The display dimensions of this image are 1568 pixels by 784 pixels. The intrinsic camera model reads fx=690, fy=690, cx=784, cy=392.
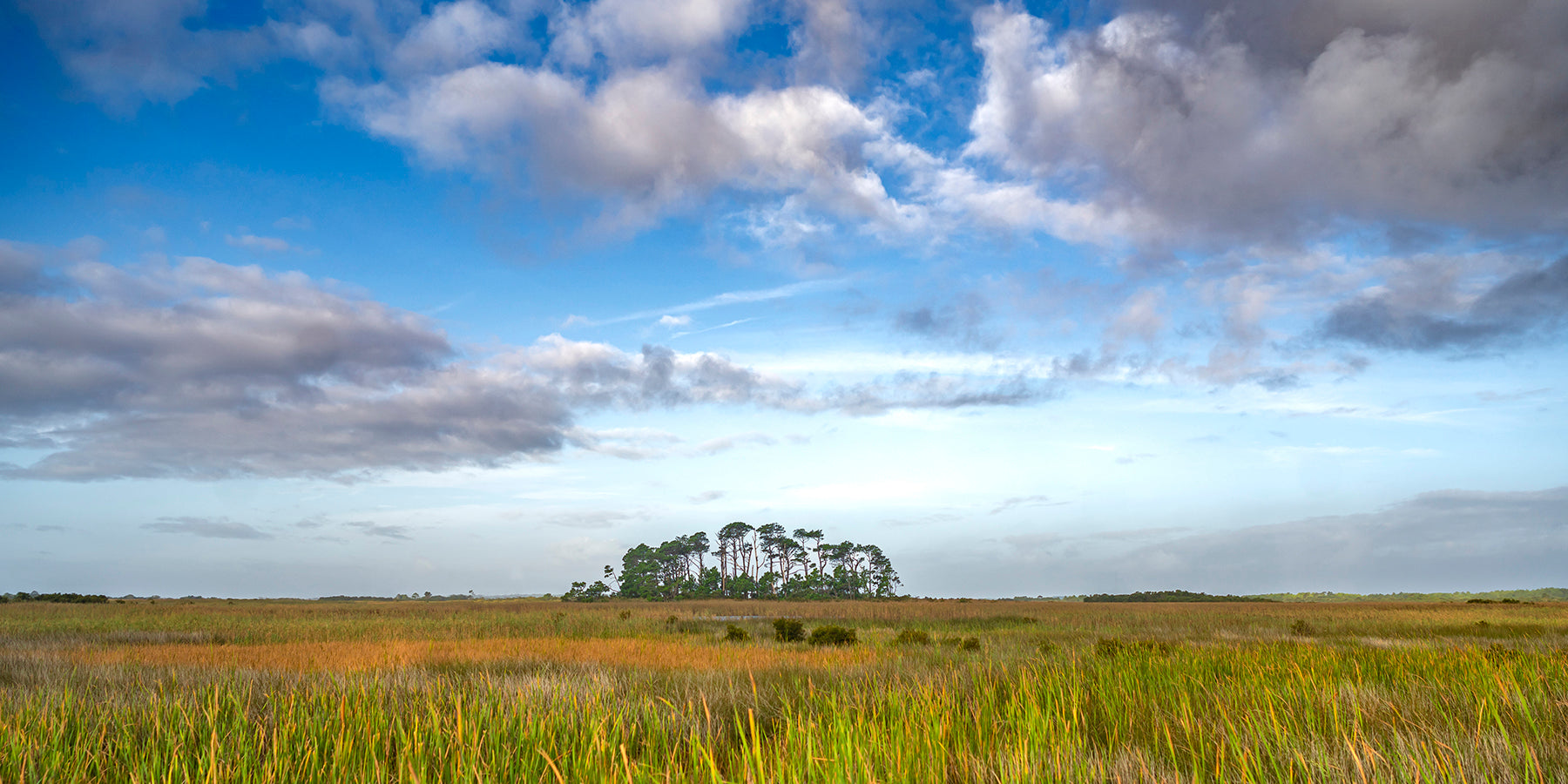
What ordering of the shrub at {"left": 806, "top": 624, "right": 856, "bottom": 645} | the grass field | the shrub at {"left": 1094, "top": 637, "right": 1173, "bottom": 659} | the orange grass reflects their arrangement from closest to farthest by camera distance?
the grass field
the orange grass
the shrub at {"left": 1094, "top": 637, "right": 1173, "bottom": 659}
the shrub at {"left": 806, "top": 624, "right": 856, "bottom": 645}

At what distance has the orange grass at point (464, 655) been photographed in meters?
11.0

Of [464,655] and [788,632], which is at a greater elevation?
[464,655]

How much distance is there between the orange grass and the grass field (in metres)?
0.15

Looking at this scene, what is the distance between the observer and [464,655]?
13.2 metres

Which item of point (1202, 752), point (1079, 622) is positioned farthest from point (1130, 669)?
point (1079, 622)

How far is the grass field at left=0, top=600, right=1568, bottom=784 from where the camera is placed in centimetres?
395

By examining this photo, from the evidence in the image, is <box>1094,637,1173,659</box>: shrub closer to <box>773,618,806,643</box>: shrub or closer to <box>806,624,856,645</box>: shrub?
<box>806,624,856,645</box>: shrub

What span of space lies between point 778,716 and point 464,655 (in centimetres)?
918

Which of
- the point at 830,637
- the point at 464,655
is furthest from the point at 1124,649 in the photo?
the point at 464,655

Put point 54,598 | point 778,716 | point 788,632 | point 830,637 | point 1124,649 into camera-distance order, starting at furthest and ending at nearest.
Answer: point 54,598, point 788,632, point 830,637, point 1124,649, point 778,716

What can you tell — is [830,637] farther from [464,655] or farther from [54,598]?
[54,598]

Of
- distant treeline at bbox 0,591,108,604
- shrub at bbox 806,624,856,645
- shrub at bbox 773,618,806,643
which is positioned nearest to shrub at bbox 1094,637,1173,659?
shrub at bbox 806,624,856,645

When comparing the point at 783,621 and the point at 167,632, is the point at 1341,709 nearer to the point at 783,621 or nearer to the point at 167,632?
the point at 783,621

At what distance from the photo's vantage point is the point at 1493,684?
6.60 metres
